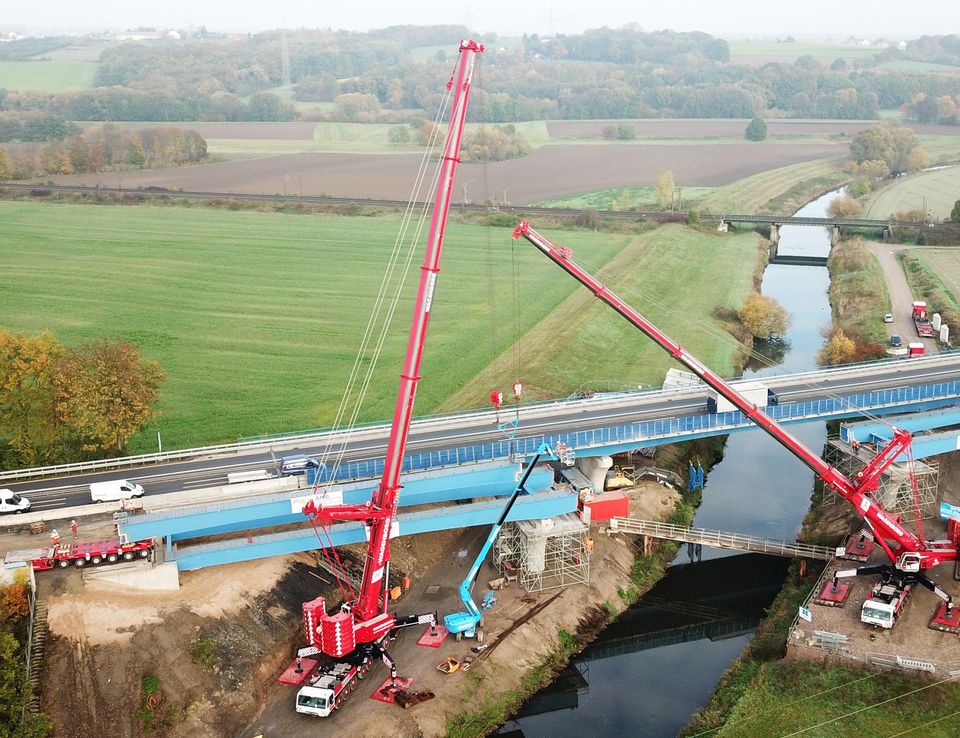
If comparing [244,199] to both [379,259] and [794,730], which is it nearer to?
[379,259]

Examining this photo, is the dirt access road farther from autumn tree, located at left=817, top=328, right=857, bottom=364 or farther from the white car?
the white car

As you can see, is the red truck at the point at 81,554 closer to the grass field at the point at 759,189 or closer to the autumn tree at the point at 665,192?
the grass field at the point at 759,189

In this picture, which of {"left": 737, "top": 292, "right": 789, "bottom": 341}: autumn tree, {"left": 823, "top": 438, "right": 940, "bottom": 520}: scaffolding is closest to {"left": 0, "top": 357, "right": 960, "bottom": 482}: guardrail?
{"left": 823, "top": 438, "right": 940, "bottom": 520}: scaffolding

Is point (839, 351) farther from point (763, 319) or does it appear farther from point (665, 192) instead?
point (665, 192)

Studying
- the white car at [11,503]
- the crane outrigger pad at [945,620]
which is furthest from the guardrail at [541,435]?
the crane outrigger pad at [945,620]

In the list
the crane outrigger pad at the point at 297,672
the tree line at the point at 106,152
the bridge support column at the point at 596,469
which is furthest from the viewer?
the tree line at the point at 106,152

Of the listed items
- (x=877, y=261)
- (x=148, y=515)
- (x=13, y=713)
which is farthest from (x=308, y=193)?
(x=13, y=713)
